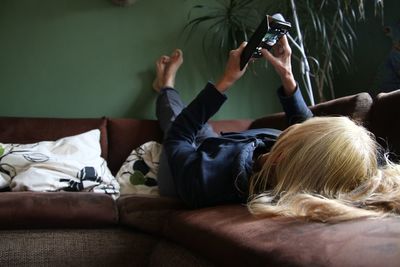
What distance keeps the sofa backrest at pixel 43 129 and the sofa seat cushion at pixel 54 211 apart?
0.62 metres

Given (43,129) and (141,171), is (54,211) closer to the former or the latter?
(141,171)

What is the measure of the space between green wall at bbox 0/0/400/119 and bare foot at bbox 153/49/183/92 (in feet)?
0.30

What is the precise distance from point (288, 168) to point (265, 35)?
50cm

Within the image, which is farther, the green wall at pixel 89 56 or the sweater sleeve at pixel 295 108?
the green wall at pixel 89 56

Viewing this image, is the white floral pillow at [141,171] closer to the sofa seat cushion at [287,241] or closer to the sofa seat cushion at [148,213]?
the sofa seat cushion at [148,213]

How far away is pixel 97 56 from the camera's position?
7.48 ft

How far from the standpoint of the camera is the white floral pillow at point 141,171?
181 cm

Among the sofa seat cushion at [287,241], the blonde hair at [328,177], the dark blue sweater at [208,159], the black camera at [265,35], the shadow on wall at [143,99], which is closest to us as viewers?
the sofa seat cushion at [287,241]

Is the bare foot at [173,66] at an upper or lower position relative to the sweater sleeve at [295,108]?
upper

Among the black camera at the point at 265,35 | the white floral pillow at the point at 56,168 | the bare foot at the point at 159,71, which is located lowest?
the white floral pillow at the point at 56,168

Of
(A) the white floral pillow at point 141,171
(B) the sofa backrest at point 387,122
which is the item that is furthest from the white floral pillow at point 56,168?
(B) the sofa backrest at point 387,122

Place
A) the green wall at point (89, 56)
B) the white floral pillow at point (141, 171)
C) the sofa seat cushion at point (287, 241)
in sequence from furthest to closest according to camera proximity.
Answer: the green wall at point (89, 56) → the white floral pillow at point (141, 171) → the sofa seat cushion at point (287, 241)

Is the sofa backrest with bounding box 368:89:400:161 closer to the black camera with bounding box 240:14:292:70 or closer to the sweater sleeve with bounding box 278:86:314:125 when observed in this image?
the sweater sleeve with bounding box 278:86:314:125

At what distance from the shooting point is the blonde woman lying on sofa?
92 centimetres
